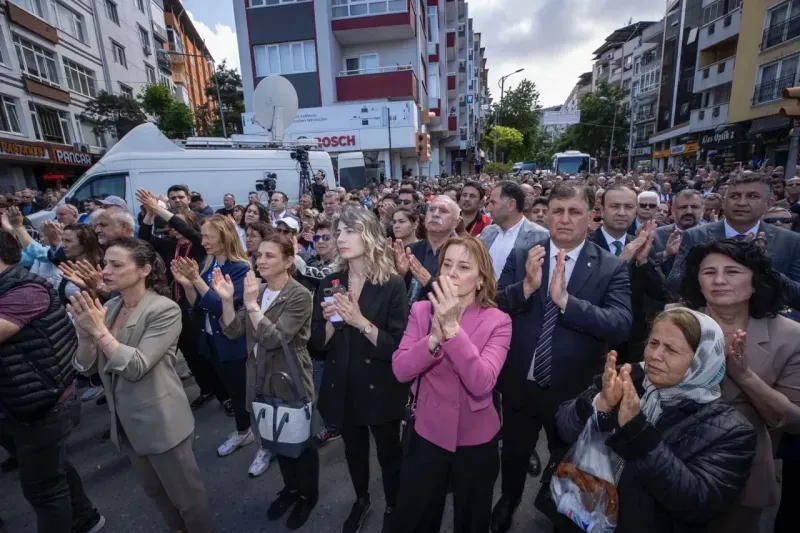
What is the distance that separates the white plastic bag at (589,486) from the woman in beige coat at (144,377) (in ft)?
7.37

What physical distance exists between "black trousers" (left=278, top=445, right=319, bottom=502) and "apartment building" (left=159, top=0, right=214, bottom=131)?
37878mm

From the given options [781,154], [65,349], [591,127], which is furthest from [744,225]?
[591,127]

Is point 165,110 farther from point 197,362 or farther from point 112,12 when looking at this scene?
point 197,362

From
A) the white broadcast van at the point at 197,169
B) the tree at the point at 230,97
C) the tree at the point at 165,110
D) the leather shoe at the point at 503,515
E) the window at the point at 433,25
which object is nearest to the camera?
the leather shoe at the point at 503,515

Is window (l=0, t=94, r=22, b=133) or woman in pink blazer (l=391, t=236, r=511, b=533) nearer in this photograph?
woman in pink blazer (l=391, t=236, r=511, b=533)

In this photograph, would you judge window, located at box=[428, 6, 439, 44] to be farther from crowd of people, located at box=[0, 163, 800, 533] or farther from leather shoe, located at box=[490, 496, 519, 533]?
leather shoe, located at box=[490, 496, 519, 533]

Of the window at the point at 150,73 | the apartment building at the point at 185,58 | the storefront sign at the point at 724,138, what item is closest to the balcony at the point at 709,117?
the storefront sign at the point at 724,138

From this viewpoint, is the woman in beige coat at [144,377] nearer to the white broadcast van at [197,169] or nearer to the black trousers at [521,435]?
the black trousers at [521,435]

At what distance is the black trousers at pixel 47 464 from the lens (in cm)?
239

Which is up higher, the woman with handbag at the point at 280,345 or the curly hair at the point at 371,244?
the curly hair at the point at 371,244

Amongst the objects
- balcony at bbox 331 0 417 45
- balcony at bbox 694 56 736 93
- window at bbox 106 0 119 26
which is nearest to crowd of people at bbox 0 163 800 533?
balcony at bbox 331 0 417 45

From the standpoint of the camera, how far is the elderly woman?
1797 mm

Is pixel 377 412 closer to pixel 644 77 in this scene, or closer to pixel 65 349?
pixel 65 349

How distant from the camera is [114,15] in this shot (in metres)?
26.8
